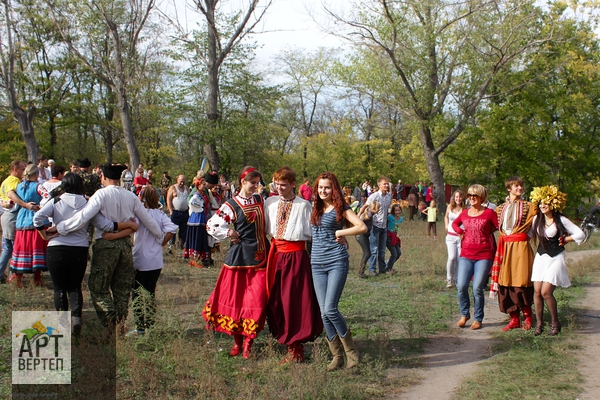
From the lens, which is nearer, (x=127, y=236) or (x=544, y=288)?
(x=127, y=236)

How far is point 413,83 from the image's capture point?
27500 millimetres

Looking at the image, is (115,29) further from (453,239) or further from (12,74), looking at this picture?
(453,239)

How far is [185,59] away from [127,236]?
20.0 meters

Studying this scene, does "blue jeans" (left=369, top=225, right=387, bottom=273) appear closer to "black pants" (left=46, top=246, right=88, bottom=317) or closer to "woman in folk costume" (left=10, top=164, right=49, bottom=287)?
"woman in folk costume" (left=10, top=164, right=49, bottom=287)

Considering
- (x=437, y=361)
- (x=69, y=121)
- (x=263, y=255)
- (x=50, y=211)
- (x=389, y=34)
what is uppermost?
(x=389, y=34)

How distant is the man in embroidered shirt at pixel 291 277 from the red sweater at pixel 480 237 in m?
2.53

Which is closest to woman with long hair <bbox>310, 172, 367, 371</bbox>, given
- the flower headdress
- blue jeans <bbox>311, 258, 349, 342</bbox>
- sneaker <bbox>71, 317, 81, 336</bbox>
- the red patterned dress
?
blue jeans <bbox>311, 258, 349, 342</bbox>

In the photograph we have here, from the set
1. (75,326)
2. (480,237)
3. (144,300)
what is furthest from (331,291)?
(480,237)

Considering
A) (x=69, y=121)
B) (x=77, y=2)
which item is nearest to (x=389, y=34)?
(x=77, y=2)

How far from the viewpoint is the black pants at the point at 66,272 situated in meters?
5.32

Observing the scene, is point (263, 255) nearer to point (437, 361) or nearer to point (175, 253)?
point (437, 361)

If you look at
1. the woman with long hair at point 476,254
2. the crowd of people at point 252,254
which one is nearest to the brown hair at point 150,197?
the crowd of people at point 252,254

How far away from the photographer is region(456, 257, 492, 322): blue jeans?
263 inches

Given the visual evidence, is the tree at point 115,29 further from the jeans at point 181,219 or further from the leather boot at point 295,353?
the leather boot at point 295,353
